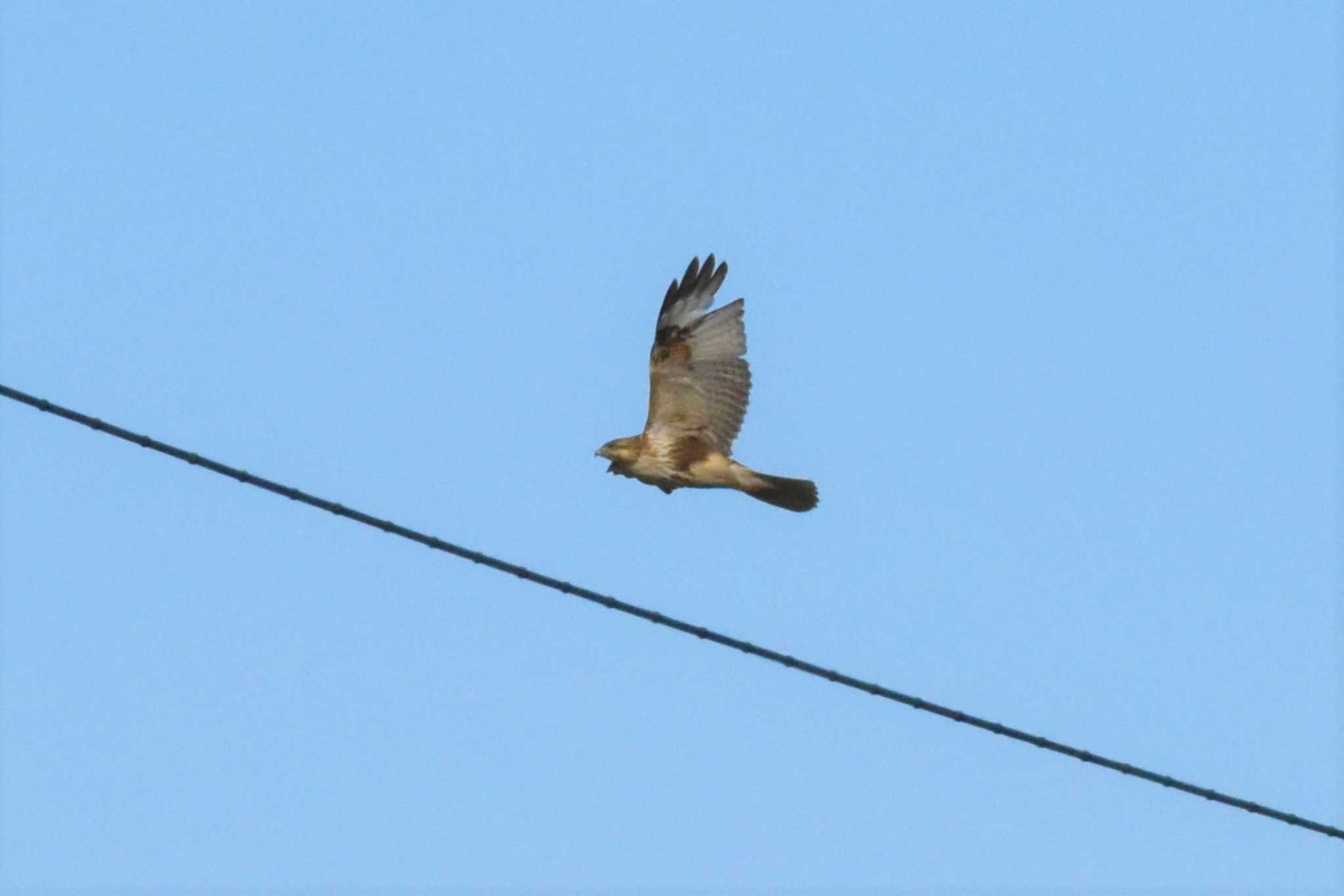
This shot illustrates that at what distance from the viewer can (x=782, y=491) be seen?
1315 centimetres

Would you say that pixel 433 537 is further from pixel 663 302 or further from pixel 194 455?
pixel 663 302

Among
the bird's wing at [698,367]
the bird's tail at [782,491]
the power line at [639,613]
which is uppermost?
the bird's wing at [698,367]

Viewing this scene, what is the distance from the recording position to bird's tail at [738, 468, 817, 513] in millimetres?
13070

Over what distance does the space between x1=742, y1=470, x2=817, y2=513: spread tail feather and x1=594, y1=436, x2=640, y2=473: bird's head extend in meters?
0.70

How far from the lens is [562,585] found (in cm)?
698

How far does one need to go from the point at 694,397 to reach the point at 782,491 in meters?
0.88

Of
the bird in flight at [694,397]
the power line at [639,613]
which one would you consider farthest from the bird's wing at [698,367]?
the power line at [639,613]

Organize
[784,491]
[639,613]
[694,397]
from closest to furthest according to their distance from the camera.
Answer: [639,613] → [784,491] → [694,397]

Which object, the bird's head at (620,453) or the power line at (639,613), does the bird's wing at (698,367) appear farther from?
the power line at (639,613)

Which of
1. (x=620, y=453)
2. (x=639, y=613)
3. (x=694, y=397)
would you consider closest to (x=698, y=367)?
(x=694, y=397)

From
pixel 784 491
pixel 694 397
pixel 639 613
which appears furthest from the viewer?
pixel 694 397

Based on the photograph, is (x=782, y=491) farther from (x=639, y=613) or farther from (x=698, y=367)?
(x=639, y=613)

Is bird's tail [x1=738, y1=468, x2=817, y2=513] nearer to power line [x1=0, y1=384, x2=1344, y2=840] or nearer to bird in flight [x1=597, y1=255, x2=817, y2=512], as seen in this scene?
bird in flight [x1=597, y1=255, x2=817, y2=512]

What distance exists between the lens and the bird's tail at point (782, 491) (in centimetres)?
1307
